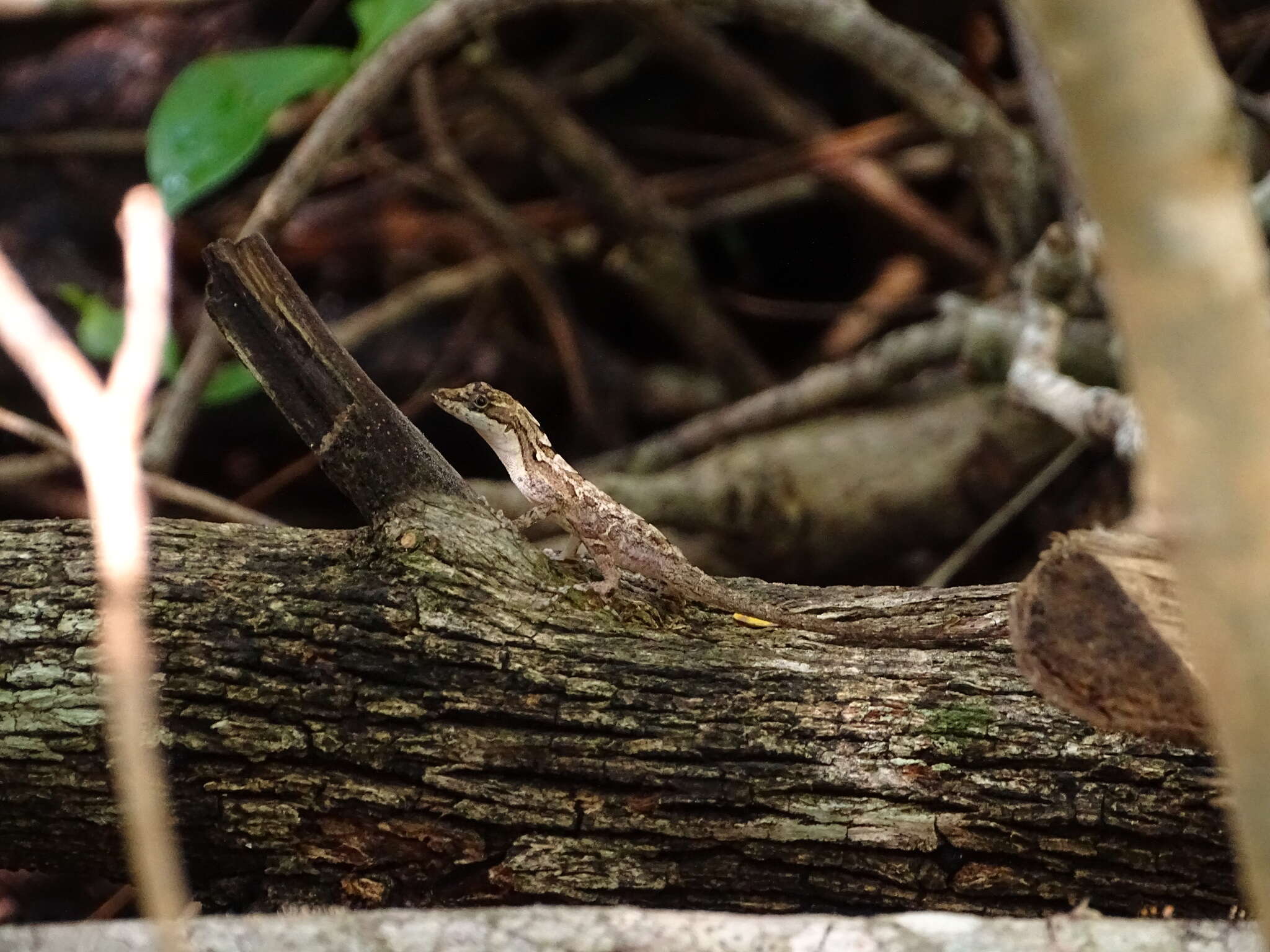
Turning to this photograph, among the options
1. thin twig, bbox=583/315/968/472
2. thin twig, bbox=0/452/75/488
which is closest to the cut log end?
thin twig, bbox=583/315/968/472

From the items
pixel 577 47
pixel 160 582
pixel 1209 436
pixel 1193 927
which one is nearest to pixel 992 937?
pixel 1193 927

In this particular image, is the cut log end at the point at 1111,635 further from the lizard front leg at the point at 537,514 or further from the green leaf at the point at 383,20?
the green leaf at the point at 383,20

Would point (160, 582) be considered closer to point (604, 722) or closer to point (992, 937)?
point (604, 722)

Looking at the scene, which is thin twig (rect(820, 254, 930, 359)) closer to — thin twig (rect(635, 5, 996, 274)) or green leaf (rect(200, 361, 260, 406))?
thin twig (rect(635, 5, 996, 274))

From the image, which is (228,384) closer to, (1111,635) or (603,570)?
(603,570)

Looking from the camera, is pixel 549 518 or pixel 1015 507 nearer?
pixel 549 518

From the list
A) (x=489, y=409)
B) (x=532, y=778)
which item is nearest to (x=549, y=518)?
(x=489, y=409)
